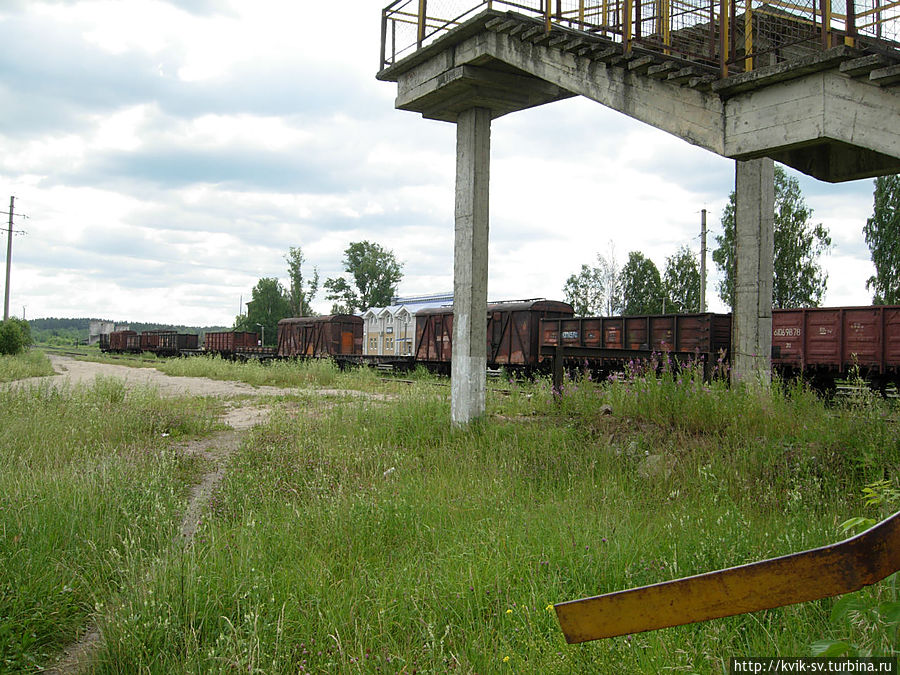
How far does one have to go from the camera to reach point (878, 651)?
2342mm

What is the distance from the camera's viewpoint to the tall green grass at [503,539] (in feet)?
10.2

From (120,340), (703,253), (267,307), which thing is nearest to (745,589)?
(703,253)

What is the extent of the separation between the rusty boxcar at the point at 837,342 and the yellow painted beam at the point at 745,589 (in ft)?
49.0

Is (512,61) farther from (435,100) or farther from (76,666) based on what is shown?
(76,666)

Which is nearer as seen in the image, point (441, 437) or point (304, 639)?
point (304, 639)

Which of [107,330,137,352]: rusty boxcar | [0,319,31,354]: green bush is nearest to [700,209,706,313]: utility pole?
[0,319,31,354]: green bush

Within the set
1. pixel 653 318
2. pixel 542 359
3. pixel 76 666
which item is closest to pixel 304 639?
pixel 76 666

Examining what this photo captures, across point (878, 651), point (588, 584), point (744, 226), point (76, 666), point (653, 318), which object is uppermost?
point (744, 226)

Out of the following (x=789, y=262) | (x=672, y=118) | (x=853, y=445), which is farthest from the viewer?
(x=789, y=262)

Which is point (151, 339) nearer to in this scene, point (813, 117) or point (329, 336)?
point (329, 336)

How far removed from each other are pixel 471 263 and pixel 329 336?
25.4m

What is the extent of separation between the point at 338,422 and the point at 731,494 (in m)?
6.10

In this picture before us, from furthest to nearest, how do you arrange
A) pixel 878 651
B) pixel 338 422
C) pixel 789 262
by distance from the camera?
pixel 789 262 → pixel 338 422 → pixel 878 651

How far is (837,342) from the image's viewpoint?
52.6 feet
